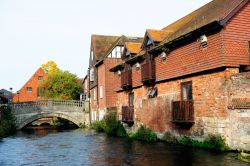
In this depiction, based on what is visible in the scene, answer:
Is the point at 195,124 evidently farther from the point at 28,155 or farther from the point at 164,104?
the point at 28,155

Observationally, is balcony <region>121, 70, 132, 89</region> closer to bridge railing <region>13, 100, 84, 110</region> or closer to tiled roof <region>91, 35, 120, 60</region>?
tiled roof <region>91, 35, 120, 60</region>

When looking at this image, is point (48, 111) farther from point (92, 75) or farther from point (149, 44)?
point (149, 44)

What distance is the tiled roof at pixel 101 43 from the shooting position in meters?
41.9

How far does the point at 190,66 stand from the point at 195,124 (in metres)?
3.38

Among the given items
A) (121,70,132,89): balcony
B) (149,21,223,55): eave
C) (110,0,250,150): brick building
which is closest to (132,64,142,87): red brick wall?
(121,70,132,89): balcony

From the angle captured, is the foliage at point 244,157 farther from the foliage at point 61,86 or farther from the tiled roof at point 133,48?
the foliage at point 61,86

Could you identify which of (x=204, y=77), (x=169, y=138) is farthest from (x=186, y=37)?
(x=169, y=138)

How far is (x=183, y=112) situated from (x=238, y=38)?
207 inches

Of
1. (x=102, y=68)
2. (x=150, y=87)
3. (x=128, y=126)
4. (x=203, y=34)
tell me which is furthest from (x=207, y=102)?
(x=102, y=68)

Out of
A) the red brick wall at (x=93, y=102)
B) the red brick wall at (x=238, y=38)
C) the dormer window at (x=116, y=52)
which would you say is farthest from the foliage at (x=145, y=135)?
the red brick wall at (x=93, y=102)

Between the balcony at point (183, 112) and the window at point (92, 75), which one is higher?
the window at point (92, 75)

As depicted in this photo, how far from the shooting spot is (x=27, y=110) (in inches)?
1555

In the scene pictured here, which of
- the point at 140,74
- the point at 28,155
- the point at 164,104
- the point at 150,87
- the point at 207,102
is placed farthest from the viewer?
the point at 140,74

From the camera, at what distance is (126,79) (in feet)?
92.6
